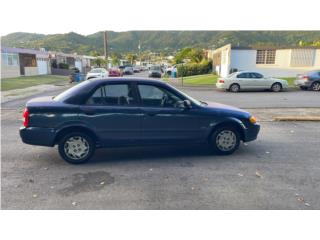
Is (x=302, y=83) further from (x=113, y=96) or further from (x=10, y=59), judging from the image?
(x=10, y=59)

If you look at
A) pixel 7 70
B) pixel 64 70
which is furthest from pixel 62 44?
pixel 7 70

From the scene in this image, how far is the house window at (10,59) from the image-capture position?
26906mm

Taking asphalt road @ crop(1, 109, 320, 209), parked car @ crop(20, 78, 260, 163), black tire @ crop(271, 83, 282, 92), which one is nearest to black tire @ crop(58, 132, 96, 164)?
parked car @ crop(20, 78, 260, 163)

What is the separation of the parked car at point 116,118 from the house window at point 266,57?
2078 cm

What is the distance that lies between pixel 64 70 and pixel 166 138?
37.3m

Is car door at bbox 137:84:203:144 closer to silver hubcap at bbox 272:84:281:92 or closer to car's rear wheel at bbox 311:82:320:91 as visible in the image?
silver hubcap at bbox 272:84:281:92

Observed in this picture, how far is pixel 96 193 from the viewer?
3.58 meters

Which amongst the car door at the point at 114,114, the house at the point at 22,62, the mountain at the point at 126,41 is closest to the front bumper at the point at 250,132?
the car door at the point at 114,114

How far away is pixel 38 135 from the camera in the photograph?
4418 millimetres

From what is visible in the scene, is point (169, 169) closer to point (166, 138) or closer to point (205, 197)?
point (166, 138)

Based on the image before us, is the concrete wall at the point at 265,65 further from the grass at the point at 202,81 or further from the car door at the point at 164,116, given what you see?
the car door at the point at 164,116

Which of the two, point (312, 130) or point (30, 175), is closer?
point (30, 175)

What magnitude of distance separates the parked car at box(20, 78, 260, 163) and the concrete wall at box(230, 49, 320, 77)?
65.6 feet

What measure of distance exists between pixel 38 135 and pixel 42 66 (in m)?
36.1
